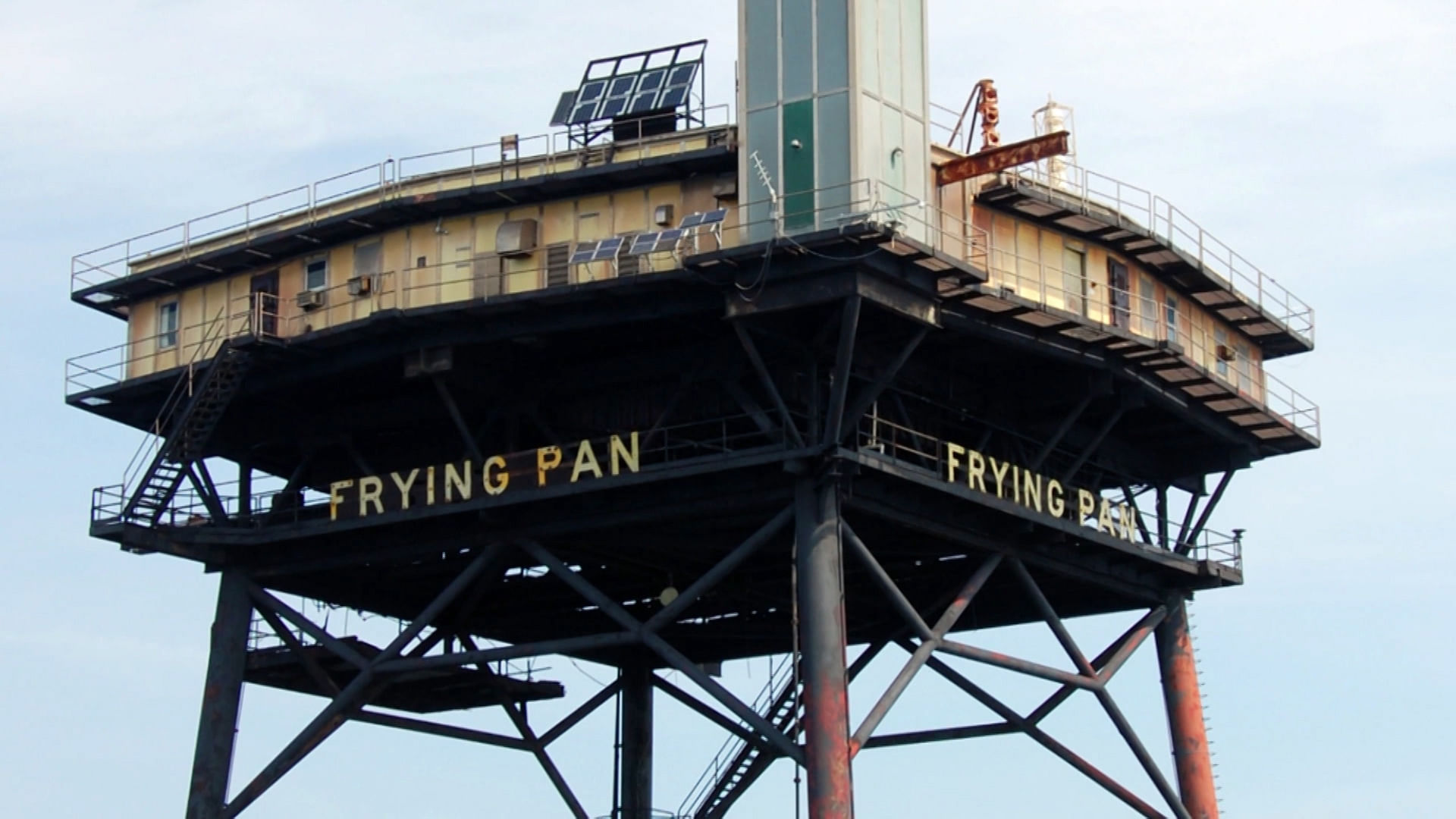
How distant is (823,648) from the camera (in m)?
66.1

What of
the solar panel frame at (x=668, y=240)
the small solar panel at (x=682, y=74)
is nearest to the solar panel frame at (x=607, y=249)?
the solar panel frame at (x=668, y=240)

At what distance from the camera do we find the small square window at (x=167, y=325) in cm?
7712

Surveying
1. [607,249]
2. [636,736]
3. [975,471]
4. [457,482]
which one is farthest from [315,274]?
[636,736]

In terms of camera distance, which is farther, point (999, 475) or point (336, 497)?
A: point (336, 497)

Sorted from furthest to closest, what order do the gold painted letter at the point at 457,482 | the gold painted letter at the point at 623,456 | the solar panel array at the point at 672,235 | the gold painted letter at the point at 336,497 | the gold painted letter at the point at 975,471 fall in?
the gold painted letter at the point at 336,497
the gold painted letter at the point at 457,482
the gold painted letter at the point at 975,471
the gold painted letter at the point at 623,456
the solar panel array at the point at 672,235

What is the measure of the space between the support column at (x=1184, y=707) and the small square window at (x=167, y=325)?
25705 millimetres

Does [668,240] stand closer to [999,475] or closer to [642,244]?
[642,244]

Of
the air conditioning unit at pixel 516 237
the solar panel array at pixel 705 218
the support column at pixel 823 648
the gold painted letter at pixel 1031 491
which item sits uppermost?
the air conditioning unit at pixel 516 237

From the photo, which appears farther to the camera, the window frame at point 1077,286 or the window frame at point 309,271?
the window frame at point 309,271

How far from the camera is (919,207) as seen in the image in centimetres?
6794

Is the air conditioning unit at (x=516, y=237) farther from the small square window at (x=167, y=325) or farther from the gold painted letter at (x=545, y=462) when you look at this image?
the small square window at (x=167, y=325)

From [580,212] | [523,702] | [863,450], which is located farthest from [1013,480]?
[523,702]

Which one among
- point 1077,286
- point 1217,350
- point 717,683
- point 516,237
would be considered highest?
point 516,237

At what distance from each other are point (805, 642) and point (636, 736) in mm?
19533
